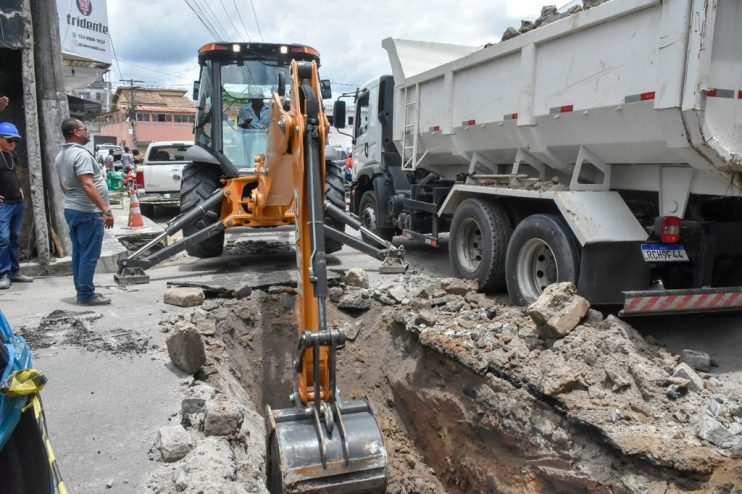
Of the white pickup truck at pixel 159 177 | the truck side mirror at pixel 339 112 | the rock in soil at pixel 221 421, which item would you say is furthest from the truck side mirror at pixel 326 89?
the white pickup truck at pixel 159 177

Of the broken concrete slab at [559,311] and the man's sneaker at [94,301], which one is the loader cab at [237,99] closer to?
the man's sneaker at [94,301]

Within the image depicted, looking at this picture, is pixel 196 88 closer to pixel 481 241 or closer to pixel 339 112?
pixel 339 112

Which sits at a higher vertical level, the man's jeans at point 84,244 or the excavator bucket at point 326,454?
the man's jeans at point 84,244

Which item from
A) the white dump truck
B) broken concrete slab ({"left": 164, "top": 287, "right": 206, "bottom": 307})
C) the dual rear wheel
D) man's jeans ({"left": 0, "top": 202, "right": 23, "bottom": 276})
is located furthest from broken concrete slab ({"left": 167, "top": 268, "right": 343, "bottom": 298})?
the white dump truck

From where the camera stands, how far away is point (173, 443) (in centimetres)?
293

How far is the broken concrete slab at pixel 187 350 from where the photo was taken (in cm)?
390

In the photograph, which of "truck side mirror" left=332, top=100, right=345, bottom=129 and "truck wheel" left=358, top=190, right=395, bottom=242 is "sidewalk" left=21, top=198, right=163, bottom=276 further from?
"truck wheel" left=358, top=190, right=395, bottom=242

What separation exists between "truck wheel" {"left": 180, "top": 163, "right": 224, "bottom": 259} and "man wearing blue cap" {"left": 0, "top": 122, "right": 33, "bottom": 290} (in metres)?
1.82

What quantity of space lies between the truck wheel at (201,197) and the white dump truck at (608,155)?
3032mm

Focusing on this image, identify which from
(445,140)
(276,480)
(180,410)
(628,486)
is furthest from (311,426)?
(445,140)

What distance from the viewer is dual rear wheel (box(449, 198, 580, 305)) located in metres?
4.90

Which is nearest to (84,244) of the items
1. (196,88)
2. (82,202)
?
(82,202)

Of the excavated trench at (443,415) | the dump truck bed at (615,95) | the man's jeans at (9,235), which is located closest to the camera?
the excavated trench at (443,415)

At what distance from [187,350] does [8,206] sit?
3.66 meters
